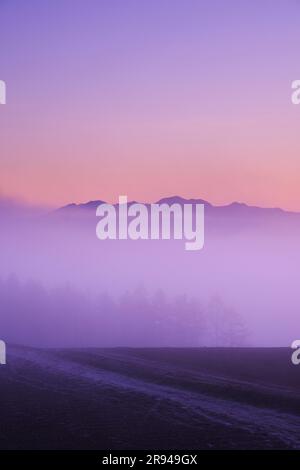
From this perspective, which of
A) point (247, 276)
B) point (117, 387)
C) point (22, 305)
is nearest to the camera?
point (117, 387)

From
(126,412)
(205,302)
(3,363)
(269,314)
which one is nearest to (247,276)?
(269,314)

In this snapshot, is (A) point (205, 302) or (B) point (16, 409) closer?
(B) point (16, 409)

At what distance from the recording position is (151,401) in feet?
73.6

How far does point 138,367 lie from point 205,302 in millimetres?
70915

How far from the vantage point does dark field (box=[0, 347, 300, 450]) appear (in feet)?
54.5

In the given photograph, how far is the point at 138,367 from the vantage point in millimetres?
31938

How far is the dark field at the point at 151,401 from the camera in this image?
54.5ft

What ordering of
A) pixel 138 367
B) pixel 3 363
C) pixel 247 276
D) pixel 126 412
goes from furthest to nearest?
1. pixel 247 276
2. pixel 3 363
3. pixel 138 367
4. pixel 126 412

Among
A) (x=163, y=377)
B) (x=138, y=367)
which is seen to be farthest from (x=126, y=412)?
(x=138, y=367)

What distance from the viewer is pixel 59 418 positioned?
19297 mm

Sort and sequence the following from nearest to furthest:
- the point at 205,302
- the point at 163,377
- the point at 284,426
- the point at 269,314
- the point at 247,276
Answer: the point at 284,426
the point at 163,377
the point at 205,302
the point at 269,314
the point at 247,276

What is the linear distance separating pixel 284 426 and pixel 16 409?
970 centimetres
